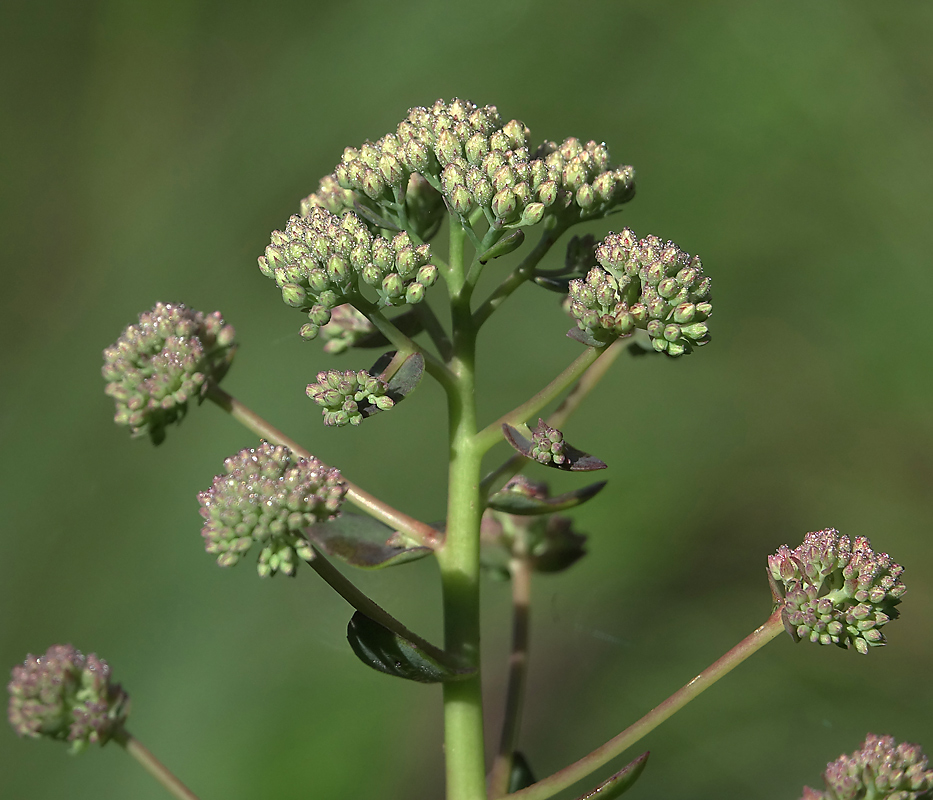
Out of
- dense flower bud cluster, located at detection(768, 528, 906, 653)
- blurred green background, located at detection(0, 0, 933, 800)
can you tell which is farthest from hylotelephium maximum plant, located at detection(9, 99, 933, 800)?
blurred green background, located at detection(0, 0, 933, 800)

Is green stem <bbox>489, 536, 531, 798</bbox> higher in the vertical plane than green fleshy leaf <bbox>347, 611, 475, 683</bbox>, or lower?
lower

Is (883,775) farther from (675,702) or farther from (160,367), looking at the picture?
(160,367)

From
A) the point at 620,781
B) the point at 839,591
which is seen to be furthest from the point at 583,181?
the point at 620,781

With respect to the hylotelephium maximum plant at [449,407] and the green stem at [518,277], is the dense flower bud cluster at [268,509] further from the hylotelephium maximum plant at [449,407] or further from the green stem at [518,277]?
the green stem at [518,277]

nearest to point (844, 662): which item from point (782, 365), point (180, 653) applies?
point (782, 365)

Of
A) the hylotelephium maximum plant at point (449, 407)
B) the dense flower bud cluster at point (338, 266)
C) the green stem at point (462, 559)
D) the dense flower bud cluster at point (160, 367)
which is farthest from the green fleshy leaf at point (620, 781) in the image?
the dense flower bud cluster at point (160, 367)

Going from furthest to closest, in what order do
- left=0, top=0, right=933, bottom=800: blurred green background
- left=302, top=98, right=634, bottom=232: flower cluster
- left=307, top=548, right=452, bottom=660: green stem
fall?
left=0, top=0, right=933, bottom=800: blurred green background, left=302, top=98, right=634, bottom=232: flower cluster, left=307, top=548, right=452, bottom=660: green stem

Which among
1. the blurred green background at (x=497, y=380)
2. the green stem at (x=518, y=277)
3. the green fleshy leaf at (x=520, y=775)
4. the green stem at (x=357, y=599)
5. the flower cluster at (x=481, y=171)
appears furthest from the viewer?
the blurred green background at (x=497, y=380)

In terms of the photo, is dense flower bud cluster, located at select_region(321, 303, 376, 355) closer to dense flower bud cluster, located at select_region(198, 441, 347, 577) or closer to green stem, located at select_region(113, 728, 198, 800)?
dense flower bud cluster, located at select_region(198, 441, 347, 577)
